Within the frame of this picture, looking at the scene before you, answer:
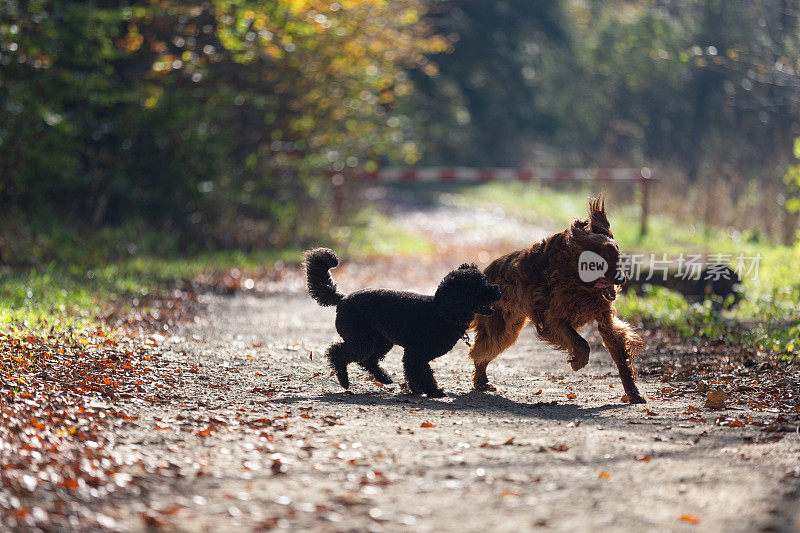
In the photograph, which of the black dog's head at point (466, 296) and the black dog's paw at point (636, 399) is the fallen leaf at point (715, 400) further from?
the black dog's head at point (466, 296)

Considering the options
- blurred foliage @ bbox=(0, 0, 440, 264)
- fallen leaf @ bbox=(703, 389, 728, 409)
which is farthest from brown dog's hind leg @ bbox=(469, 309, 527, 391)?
blurred foliage @ bbox=(0, 0, 440, 264)

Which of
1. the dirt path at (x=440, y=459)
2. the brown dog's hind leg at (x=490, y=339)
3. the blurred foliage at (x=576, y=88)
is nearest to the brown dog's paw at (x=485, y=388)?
the brown dog's hind leg at (x=490, y=339)

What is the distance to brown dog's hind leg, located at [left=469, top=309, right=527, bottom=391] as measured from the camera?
274 inches

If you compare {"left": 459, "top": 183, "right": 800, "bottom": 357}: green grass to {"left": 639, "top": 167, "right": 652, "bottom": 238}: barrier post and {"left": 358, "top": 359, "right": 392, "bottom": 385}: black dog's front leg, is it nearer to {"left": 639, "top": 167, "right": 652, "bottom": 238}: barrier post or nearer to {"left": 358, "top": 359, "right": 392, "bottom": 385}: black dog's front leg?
{"left": 639, "top": 167, "right": 652, "bottom": 238}: barrier post

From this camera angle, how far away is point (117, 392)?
6328mm

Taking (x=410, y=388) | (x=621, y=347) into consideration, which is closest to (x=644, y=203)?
(x=621, y=347)

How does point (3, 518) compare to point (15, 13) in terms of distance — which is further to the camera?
point (15, 13)

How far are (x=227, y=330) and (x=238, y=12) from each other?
5.81 meters

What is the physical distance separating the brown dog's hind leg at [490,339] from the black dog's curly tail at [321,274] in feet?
3.68

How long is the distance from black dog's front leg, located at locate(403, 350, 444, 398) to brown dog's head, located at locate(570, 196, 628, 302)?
1.29 meters

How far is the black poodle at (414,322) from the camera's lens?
646 cm

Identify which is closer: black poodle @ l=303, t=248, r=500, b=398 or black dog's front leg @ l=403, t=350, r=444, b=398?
black poodle @ l=303, t=248, r=500, b=398

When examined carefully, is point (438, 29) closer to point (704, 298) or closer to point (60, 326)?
point (704, 298)

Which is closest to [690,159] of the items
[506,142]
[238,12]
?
[506,142]
